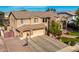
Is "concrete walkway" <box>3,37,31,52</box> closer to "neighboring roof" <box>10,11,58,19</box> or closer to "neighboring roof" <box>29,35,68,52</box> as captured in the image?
"neighboring roof" <box>29,35,68,52</box>

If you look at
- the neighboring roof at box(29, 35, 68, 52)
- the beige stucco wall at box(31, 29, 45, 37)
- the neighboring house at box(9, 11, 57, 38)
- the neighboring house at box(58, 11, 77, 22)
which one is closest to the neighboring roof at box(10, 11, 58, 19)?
the neighboring house at box(9, 11, 57, 38)

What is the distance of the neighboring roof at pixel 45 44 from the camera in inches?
161

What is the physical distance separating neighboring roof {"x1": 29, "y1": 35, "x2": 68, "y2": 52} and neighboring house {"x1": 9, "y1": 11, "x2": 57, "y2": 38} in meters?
0.10

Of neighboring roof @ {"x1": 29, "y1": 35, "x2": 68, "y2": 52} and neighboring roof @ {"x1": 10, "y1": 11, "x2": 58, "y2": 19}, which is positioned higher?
neighboring roof @ {"x1": 10, "y1": 11, "x2": 58, "y2": 19}

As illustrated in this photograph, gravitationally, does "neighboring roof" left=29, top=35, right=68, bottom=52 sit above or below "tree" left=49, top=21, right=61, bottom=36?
below

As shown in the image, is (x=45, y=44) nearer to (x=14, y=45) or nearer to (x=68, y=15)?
(x=14, y=45)

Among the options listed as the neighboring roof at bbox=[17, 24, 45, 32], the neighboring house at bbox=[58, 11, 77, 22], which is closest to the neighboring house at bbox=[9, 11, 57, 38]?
the neighboring roof at bbox=[17, 24, 45, 32]

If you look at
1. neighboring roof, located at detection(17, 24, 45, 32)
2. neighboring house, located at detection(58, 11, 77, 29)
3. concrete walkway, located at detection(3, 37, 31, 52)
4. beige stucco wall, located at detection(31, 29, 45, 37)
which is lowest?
concrete walkway, located at detection(3, 37, 31, 52)

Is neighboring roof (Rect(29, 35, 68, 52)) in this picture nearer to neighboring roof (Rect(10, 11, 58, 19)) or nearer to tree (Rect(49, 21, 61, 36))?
tree (Rect(49, 21, 61, 36))

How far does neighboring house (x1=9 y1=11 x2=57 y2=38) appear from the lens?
4.07 metres

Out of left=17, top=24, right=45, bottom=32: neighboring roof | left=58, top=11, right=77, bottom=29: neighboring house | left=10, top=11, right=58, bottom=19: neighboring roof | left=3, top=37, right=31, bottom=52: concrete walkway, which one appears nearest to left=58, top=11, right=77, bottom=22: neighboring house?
left=58, top=11, right=77, bottom=29: neighboring house

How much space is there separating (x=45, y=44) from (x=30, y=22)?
51cm
